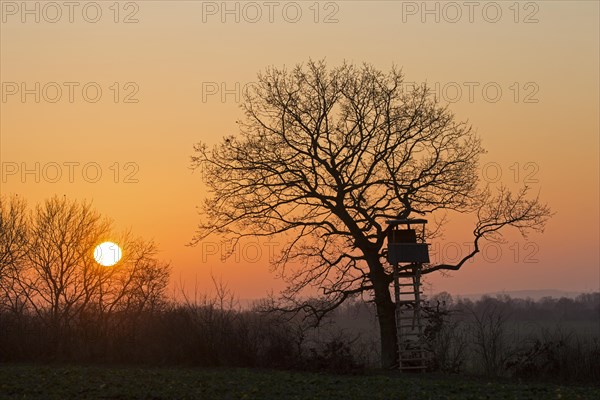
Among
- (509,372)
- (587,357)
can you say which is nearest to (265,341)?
(509,372)

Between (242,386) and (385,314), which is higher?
(385,314)

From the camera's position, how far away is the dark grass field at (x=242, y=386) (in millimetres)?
21656

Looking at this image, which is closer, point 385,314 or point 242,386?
point 242,386

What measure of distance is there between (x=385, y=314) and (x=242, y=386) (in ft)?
37.6

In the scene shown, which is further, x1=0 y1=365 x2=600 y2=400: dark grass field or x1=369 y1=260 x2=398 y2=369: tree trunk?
x1=369 y1=260 x2=398 y2=369: tree trunk

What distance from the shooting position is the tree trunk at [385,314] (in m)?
33.1

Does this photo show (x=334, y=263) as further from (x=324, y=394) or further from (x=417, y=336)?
(x=324, y=394)

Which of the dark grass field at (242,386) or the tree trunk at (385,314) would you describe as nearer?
the dark grass field at (242,386)

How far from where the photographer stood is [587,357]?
97.5 feet

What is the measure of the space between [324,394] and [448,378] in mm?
7677

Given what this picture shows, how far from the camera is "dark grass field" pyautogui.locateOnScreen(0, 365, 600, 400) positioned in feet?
71.1

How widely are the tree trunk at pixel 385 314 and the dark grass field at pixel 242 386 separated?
512cm

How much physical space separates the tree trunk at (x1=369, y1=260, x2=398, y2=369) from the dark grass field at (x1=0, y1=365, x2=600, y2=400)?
5.12 m

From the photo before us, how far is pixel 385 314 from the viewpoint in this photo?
33.4 metres
